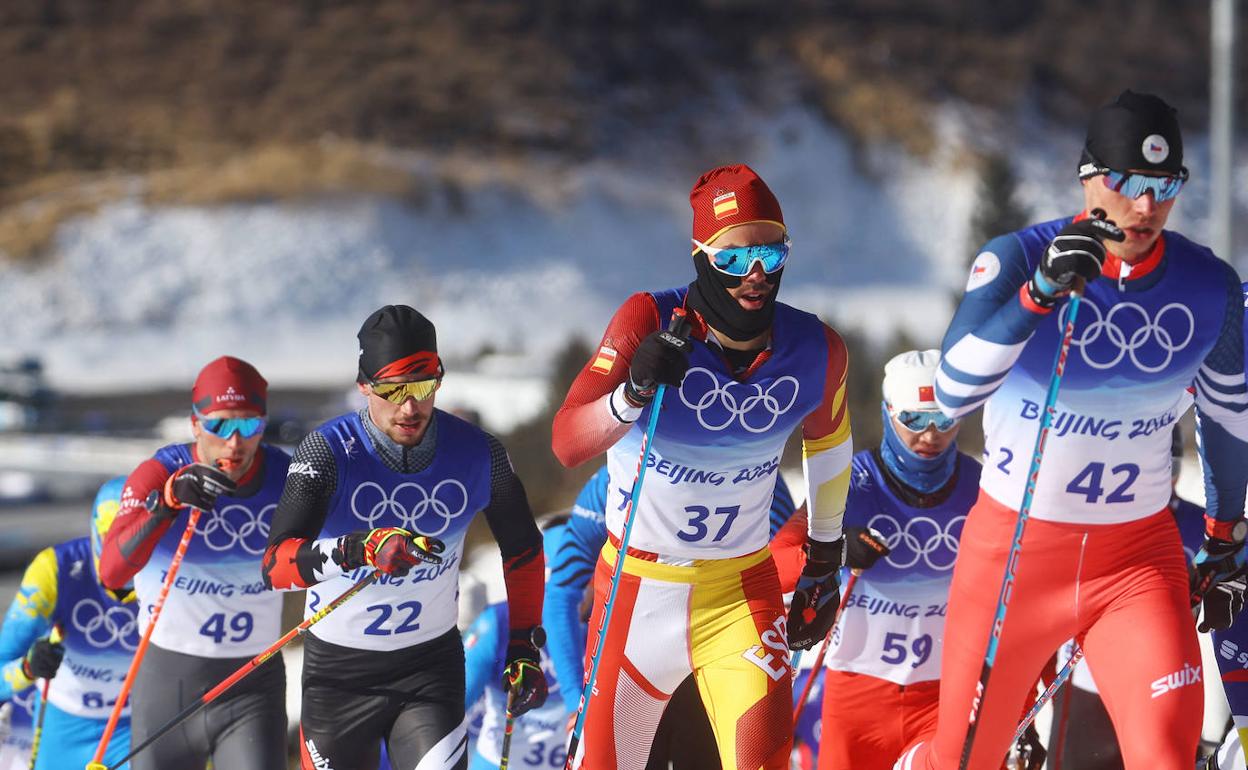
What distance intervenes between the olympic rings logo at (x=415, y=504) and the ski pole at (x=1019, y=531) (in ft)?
6.03

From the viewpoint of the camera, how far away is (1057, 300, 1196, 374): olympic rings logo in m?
4.84

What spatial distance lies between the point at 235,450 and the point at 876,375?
17586 mm

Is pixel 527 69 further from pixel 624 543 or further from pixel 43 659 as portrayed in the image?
pixel 624 543

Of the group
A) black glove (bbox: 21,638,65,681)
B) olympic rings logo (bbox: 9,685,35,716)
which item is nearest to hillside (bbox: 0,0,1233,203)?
olympic rings logo (bbox: 9,685,35,716)

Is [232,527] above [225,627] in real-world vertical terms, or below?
above

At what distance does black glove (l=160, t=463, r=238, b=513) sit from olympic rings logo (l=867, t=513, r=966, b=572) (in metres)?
2.48

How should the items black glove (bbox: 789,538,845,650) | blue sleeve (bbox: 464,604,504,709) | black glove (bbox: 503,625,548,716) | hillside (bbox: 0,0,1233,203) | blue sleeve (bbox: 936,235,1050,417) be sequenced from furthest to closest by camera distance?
hillside (bbox: 0,0,1233,203), blue sleeve (bbox: 464,604,504,709), black glove (bbox: 503,625,548,716), black glove (bbox: 789,538,845,650), blue sleeve (bbox: 936,235,1050,417)

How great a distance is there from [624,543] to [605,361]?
0.58 meters

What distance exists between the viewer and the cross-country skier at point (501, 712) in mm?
7590

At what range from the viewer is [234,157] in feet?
210

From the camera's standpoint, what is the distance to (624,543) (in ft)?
17.1

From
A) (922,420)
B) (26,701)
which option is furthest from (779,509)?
(26,701)

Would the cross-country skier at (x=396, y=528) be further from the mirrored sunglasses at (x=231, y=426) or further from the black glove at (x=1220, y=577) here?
the black glove at (x=1220, y=577)

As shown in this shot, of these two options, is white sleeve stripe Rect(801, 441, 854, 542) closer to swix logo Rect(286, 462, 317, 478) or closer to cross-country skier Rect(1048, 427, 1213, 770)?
cross-country skier Rect(1048, 427, 1213, 770)
